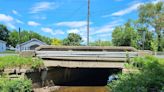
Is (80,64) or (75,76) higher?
(80,64)

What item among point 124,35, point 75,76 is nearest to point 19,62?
point 75,76

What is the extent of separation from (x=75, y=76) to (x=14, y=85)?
12.9 m

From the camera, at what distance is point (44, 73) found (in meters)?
20.7

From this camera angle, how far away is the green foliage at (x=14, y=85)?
43.7ft

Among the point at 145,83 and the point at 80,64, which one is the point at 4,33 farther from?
the point at 145,83

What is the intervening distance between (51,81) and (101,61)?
390cm

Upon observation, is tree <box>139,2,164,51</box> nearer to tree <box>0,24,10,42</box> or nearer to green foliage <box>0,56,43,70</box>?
tree <box>0,24,10,42</box>

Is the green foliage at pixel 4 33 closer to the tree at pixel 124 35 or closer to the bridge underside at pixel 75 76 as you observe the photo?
the tree at pixel 124 35

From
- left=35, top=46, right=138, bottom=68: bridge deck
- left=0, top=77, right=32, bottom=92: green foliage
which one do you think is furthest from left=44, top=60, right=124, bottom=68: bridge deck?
left=0, top=77, right=32, bottom=92: green foliage

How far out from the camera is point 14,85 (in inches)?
552

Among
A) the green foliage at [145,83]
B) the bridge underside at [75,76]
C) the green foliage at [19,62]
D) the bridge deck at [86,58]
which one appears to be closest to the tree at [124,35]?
the bridge underside at [75,76]

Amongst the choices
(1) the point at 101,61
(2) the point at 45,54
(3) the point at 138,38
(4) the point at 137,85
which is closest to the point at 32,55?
(2) the point at 45,54

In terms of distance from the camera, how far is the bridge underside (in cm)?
2206

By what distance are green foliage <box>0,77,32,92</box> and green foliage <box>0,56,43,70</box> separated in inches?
74.6
